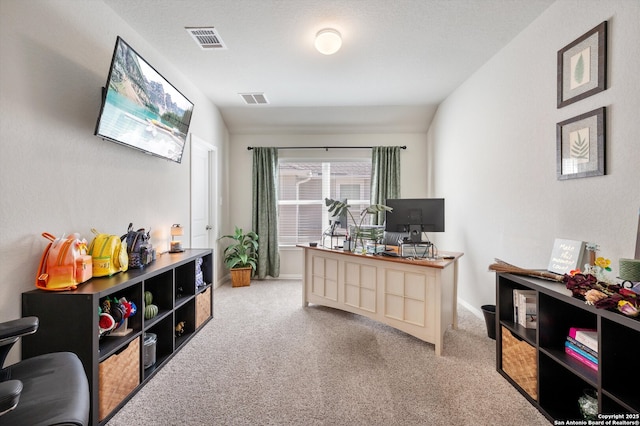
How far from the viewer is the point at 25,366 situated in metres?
1.22

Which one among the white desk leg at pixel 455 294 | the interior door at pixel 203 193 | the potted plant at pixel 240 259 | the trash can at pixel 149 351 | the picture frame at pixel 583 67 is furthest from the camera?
the potted plant at pixel 240 259

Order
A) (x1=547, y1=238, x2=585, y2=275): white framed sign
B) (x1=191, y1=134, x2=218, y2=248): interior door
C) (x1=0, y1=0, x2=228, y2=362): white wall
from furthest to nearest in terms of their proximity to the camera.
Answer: (x1=191, y1=134, x2=218, y2=248): interior door
(x1=547, y1=238, x2=585, y2=275): white framed sign
(x1=0, y1=0, x2=228, y2=362): white wall

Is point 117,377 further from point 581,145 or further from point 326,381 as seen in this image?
point 581,145

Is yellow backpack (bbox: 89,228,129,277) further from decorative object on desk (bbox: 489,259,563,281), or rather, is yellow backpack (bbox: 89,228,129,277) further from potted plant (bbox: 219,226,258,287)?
decorative object on desk (bbox: 489,259,563,281)

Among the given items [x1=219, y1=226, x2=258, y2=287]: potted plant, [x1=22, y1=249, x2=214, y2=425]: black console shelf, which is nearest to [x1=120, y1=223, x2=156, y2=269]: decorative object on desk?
[x1=22, y1=249, x2=214, y2=425]: black console shelf

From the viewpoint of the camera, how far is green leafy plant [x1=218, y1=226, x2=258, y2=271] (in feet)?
14.1

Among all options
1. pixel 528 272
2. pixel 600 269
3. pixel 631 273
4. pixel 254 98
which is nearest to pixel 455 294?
pixel 528 272

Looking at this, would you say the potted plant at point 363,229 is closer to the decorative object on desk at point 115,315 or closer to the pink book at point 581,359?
the pink book at point 581,359

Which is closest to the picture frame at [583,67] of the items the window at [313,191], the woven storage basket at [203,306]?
the window at [313,191]

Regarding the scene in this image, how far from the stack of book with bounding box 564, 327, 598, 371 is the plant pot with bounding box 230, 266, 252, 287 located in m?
3.69

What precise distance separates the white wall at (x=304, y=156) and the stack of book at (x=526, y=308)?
2.90 meters

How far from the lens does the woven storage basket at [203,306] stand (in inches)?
109

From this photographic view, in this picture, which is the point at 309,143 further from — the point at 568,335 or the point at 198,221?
the point at 568,335

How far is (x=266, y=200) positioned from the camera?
4.69 meters
